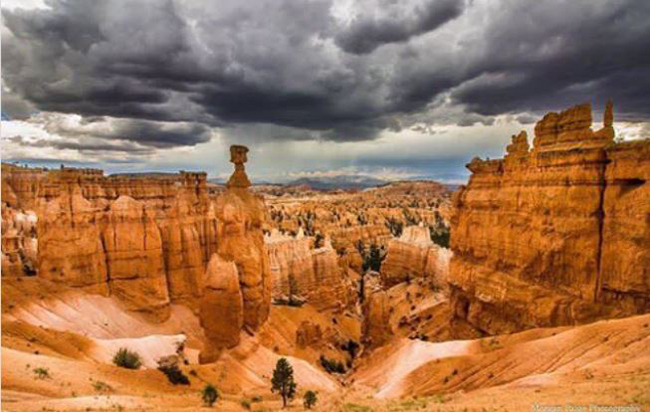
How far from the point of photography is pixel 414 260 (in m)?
57.9

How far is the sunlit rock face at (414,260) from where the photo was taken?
53.1 m

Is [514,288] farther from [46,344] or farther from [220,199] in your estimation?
[46,344]

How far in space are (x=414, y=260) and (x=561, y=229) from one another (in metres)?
34.9

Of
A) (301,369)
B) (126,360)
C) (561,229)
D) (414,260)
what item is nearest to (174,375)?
(126,360)

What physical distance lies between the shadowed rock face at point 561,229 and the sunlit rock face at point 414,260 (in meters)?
22.0

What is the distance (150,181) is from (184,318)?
1371 centimetres

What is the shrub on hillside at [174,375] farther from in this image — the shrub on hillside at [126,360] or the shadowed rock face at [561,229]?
the shadowed rock face at [561,229]

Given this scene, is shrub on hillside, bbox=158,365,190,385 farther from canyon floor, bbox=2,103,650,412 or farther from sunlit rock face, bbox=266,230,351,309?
sunlit rock face, bbox=266,230,351,309

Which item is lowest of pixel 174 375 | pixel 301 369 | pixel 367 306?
pixel 301 369

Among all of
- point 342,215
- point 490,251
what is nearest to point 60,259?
point 490,251

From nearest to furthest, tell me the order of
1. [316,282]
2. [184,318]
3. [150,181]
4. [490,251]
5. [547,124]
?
[547,124]
[490,251]
[184,318]
[150,181]
[316,282]

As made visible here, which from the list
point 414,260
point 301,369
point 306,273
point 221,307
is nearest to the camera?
point 221,307

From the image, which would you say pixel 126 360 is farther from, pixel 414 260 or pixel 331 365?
pixel 414 260

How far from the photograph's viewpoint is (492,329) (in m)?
29.2
